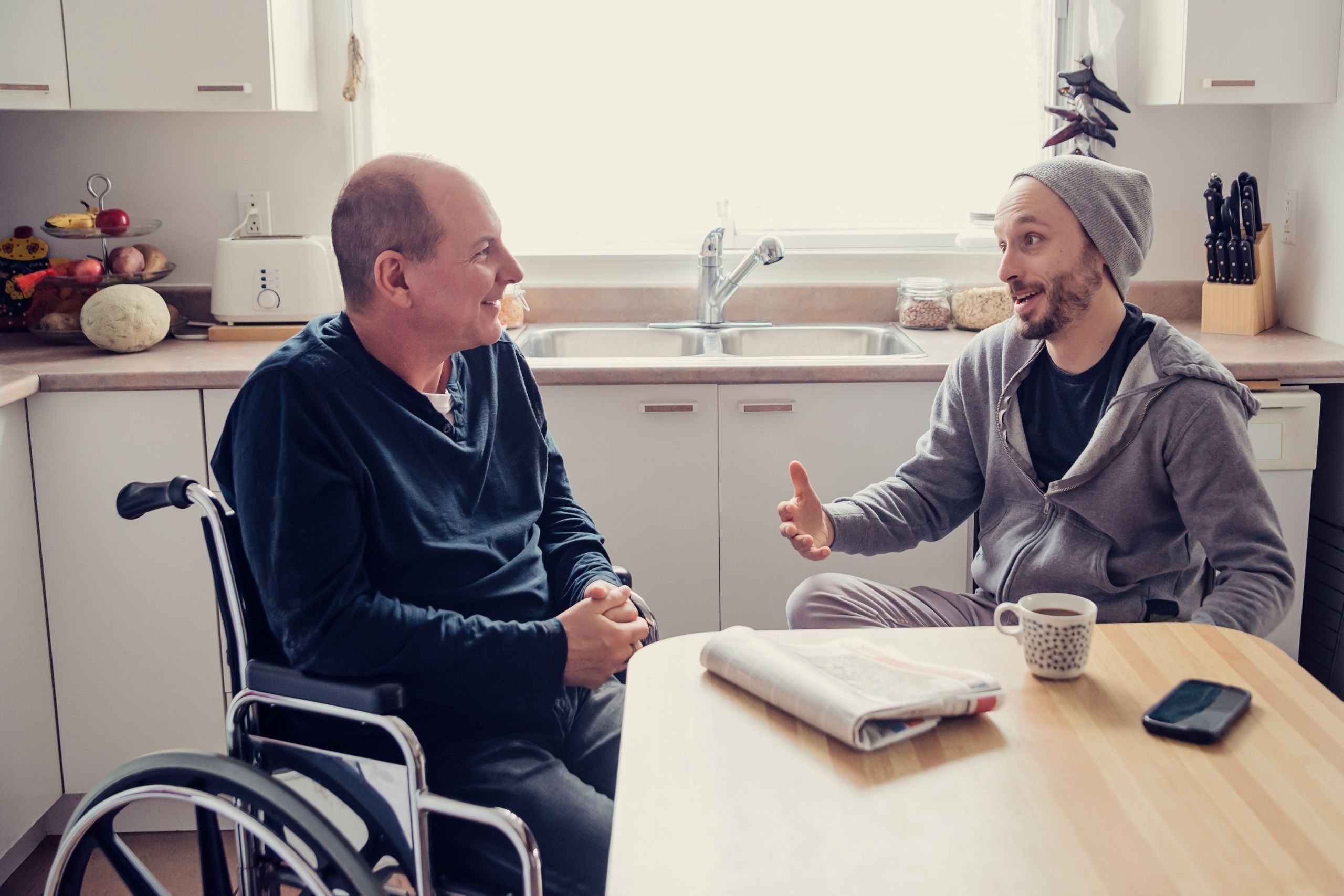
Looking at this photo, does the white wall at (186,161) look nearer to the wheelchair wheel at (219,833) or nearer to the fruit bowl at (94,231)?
the fruit bowl at (94,231)

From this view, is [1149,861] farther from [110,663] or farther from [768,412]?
[110,663]

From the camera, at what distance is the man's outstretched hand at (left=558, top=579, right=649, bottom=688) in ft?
4.82

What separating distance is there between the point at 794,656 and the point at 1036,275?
0.85m

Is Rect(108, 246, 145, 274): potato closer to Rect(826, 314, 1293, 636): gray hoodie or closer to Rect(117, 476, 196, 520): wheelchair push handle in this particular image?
Rect(117, 476, 196, 520): wheelchair push handle

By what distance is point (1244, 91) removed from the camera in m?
2.61

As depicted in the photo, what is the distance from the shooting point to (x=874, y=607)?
1842 mm

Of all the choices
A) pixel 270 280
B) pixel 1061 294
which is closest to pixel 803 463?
pixel 1061 294

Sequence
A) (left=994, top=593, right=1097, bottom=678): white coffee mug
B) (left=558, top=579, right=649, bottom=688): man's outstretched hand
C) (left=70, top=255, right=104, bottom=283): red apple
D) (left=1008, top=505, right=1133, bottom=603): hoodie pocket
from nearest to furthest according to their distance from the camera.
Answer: (left=994, top=593, right=1097, bottom=678): white coffee mug, (left=558, top=579, right=649, bottom=688): man's outstretched hand, (left=1008, top=505, right=1133, bottom=603): hoodie pocket, (left=70, top=255, right=104, bottom=283): red apple

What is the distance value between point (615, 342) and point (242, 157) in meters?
1.02

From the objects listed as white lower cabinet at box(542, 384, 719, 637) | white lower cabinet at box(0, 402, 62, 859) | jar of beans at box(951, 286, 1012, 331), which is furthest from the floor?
jar of beans at box(951, 286, 1012, 331)

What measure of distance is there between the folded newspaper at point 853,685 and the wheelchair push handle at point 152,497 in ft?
1.96

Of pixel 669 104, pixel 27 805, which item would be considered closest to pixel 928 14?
pixel 669 104

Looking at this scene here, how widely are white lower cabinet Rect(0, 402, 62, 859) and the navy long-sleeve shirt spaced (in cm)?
104

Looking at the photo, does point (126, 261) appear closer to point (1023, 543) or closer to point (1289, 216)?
point (1023, 543)
